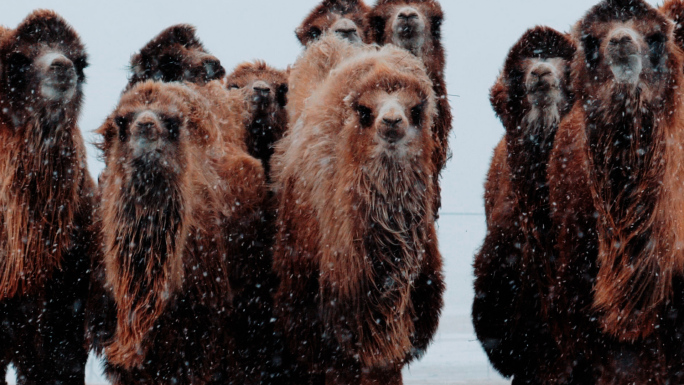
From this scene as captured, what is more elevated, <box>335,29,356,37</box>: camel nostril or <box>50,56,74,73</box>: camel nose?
<box>335,29,356,37</box>: camel nostril

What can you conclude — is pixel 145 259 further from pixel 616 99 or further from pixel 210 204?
pixel 616 99

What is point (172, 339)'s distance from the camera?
439 cm

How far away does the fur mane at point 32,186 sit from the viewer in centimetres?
478

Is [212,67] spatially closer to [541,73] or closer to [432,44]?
[432,44]

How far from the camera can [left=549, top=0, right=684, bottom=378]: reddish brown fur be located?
410cm

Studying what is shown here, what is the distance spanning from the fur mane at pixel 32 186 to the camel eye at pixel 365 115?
5.63 ft

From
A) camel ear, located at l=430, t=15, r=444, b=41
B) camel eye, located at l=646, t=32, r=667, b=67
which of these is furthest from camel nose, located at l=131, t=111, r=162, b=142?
camel eye, located at l=646, t=32, r=667, b=67

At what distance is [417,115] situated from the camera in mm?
4391

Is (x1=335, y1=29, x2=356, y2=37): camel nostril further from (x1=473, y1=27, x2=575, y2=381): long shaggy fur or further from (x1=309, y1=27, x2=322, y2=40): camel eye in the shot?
(x1=473, y1=27, x2=575, y2=381): long shaggy fur

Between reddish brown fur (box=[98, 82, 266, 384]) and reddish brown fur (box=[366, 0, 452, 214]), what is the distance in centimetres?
131

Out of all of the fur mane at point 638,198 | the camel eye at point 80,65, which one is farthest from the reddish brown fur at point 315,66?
the fur mane at point 638,198

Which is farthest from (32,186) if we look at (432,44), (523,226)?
(523,226)

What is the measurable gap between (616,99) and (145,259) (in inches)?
93.5

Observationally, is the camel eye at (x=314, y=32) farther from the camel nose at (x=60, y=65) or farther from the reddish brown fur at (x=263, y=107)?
the camel nose at (x=60, y=65)
